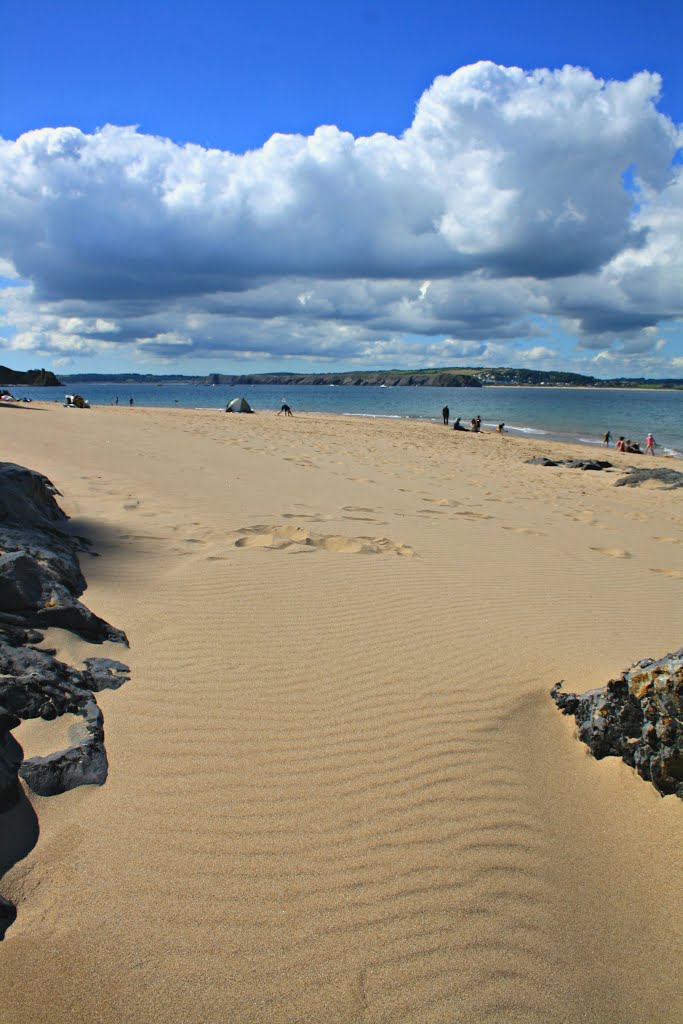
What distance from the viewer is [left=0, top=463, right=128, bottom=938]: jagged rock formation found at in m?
2.68

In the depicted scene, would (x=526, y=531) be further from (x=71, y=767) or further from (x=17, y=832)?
(x=17, y=832)

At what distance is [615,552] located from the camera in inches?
315

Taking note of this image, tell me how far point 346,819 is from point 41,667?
66.9 inches

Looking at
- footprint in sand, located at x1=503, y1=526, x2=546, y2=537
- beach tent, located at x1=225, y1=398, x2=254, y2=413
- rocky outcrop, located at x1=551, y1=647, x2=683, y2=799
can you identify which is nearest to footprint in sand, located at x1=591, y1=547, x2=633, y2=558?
footprint in sand, located at x1=503, y1=526, x2=546, y2=537

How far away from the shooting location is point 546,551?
772 cm

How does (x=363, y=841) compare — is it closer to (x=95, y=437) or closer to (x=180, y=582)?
(x=180, y=582)

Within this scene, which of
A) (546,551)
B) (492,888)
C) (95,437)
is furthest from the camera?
(95,437)

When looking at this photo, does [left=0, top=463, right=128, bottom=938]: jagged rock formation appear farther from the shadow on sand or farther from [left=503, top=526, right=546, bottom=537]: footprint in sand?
[left=503, top=526, right=546, bottom=537]: footprint in sand

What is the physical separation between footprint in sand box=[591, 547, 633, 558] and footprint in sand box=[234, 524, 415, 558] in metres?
2.60

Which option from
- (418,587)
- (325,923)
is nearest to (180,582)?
(418,587)

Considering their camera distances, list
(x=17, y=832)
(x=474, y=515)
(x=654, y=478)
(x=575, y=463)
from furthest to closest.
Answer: (x=575, y=463), (x=654, y=478), (x=474, y=515), (x=17, y=832)

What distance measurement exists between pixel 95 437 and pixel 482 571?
13299 mm

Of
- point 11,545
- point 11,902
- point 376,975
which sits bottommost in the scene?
point 376,975

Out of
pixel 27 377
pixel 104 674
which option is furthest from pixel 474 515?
pixel 27 377
